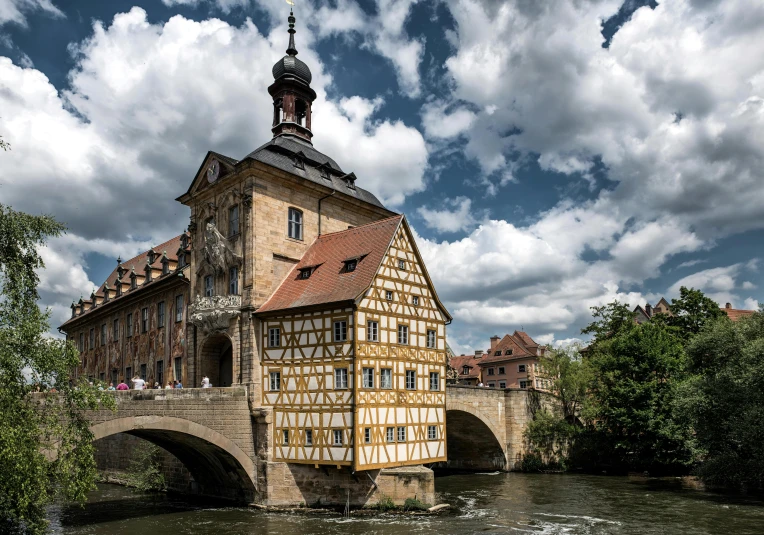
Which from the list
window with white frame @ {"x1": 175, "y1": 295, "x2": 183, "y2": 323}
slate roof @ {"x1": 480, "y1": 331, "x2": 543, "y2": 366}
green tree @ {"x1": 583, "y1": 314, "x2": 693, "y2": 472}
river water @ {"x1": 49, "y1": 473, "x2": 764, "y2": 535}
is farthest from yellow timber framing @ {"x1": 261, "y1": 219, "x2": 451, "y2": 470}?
slate roof @ {"x1": 480, "y1": 331, "x2": 543, "y2": 366}

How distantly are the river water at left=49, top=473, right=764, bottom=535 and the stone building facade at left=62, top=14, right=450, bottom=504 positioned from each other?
2.03 m

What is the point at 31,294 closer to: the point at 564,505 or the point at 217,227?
the point at 217,227

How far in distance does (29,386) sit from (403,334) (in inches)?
547

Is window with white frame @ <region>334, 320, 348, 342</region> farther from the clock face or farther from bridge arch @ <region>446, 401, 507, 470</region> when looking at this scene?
bridge arch @ <region>446, 401, 507, 470</region>

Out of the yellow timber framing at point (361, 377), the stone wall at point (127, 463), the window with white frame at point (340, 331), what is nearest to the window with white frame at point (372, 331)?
the yellow timber framing at point (361, 377)

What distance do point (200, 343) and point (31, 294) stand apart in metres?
14.0

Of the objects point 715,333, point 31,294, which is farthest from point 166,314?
point 715,333

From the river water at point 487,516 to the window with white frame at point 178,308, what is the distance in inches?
327

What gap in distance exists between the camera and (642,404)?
111 ft

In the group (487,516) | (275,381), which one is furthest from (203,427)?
(487,516)

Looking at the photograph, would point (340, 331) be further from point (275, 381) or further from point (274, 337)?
point (275, 381)

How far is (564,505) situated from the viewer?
24.8 meters

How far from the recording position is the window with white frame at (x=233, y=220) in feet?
88.9

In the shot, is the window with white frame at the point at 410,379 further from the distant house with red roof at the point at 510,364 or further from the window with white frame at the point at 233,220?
the distant house with red roof at the point at 510,364
